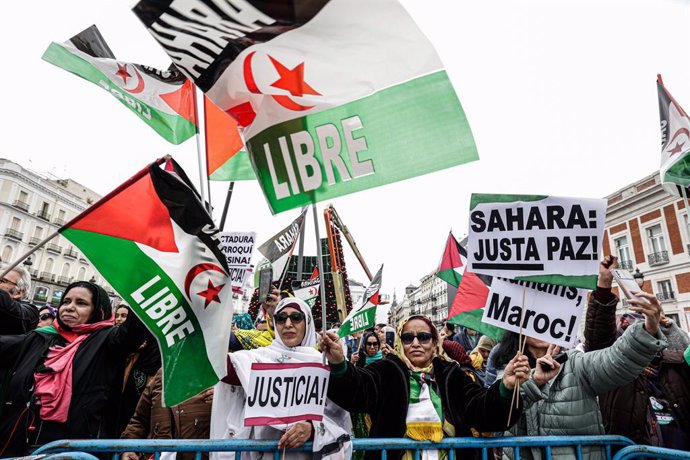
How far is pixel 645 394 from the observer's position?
3.10 m

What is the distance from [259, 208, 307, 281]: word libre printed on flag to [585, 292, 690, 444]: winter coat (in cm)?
551

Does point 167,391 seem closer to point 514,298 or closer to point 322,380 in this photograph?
point 322,380

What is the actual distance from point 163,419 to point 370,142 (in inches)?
100

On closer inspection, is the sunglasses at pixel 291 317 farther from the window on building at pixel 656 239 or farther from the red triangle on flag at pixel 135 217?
the window on building at pixel 656 239

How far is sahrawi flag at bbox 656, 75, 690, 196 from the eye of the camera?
4.33 meters

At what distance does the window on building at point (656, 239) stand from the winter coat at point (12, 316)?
33548 millimetres

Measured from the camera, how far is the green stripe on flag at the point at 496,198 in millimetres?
2848

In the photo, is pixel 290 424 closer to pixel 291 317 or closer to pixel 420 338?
pixel 291 317

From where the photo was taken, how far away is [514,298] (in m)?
2.79

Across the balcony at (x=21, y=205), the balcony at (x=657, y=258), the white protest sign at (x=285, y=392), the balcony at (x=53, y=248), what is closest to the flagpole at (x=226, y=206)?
the white protest sign at (x=285, y=392)

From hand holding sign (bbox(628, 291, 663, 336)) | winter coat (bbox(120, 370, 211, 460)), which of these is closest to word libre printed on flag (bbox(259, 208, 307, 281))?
winter coat (bbox(120, 370, 211, 460))

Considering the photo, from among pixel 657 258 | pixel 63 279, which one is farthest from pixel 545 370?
pixel 63 279

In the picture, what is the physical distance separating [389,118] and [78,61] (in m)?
3.85

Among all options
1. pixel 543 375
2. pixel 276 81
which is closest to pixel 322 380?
pixel 543 375
